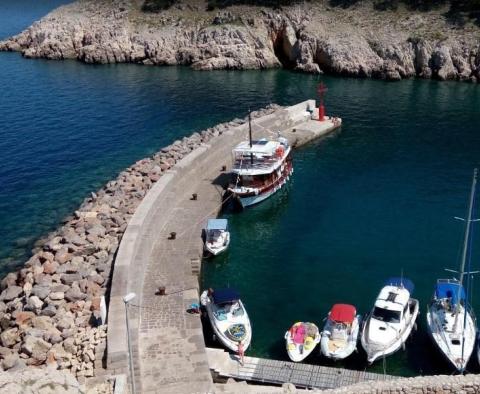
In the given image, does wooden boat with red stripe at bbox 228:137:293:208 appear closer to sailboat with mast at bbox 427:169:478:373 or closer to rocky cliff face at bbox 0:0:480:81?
sailboat with mast at bbox 427:169:478:373

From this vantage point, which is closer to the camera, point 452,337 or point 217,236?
point 452,337

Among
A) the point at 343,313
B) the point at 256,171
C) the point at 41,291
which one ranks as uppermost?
the point at 256,171

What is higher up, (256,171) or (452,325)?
(256,171)

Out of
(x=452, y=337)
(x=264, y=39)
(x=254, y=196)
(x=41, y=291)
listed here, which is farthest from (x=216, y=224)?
(x=264, y=39)

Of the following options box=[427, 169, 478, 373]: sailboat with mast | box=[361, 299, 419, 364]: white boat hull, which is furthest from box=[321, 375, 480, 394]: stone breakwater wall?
box=[361, 299, 419, 364]: white boat hull

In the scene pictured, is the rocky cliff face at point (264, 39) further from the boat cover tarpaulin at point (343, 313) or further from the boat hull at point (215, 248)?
the boat cover tarpaulin at point (343, 313)

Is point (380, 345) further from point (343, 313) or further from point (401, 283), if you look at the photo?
point (401, 283)
